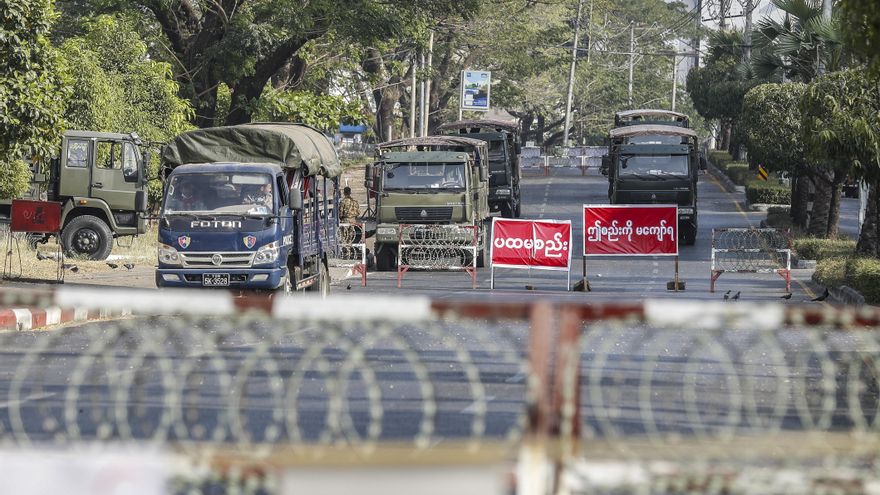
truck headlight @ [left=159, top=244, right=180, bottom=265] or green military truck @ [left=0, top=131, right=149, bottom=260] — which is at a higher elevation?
green military truck @ [left=0, top=131, right=149, bottom=260]

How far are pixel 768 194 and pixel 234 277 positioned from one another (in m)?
31.3

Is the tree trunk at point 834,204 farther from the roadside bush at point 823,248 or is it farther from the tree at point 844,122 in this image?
the tree at point 844,122

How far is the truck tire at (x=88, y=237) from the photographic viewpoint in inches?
1118

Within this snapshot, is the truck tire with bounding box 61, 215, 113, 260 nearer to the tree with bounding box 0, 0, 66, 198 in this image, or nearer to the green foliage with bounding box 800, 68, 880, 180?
the tree with bounding box 0, 0, 66, 198

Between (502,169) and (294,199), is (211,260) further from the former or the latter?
(502,169)

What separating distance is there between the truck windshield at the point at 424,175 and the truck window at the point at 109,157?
6192mm

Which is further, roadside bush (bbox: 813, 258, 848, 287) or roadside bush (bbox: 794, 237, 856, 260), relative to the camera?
roadside bush (bbox: 794, 237, 856, 260)

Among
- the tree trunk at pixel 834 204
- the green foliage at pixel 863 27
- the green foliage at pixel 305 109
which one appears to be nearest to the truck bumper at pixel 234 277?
the green foliage at pixel 863 27

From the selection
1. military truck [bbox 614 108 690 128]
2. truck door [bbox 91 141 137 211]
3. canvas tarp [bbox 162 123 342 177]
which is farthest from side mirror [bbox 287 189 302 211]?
military truck [bbox 614 108 690 128]

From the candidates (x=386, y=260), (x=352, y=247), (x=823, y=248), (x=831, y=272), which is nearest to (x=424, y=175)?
(x=386, y=260)

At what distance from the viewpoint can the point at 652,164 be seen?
3969 centimetres

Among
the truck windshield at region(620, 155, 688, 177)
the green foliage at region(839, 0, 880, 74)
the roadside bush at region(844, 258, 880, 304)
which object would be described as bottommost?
the roadside bush at region(844, 258, 880, 304)

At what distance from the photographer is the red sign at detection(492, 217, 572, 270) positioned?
88.5 ft

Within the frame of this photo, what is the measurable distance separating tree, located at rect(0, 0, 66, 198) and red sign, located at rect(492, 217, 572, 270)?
886 centimetres
